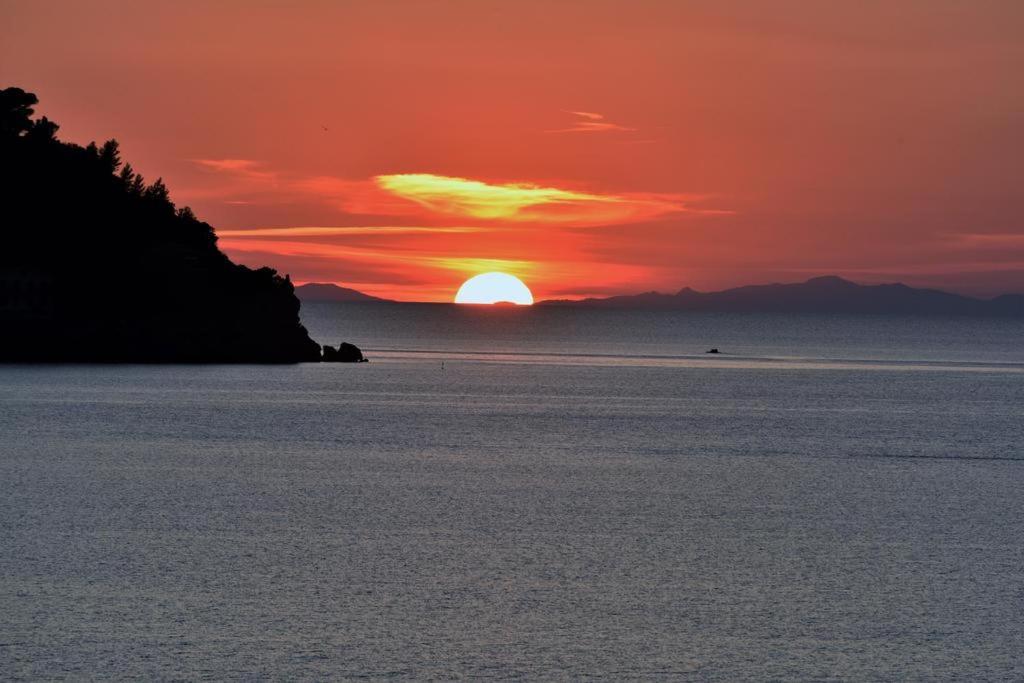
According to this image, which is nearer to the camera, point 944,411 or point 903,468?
point 903,468

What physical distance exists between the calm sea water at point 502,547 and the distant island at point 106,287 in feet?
188

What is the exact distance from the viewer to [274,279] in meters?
125

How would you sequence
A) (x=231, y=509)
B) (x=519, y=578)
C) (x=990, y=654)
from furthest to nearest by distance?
(x=231, y=509), (x=519, y=578), (x=990, y=654)

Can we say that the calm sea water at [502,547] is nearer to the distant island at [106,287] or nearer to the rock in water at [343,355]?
the distant island at [106,287]

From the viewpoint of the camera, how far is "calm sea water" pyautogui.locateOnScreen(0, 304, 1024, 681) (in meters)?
16.8

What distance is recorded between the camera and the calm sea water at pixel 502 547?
55.2ft

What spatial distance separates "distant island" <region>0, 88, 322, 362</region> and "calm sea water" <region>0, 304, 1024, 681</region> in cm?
5718

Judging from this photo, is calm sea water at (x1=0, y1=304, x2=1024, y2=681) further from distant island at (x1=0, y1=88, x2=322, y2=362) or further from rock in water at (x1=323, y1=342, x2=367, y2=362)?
rock in water at (x1=323, y1=342, x2=367, y2=362)

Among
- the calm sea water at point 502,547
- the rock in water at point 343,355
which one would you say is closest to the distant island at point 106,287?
the rock in water at point 343,355

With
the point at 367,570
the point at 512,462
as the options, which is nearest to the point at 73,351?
the point at 512,462

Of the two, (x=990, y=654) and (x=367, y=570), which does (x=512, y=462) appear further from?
(x=990, y=654)

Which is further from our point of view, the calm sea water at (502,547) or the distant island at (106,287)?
the distant island at (106,287)

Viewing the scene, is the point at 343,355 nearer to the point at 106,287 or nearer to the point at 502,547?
the point at 106,287

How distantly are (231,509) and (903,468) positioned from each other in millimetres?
24859
